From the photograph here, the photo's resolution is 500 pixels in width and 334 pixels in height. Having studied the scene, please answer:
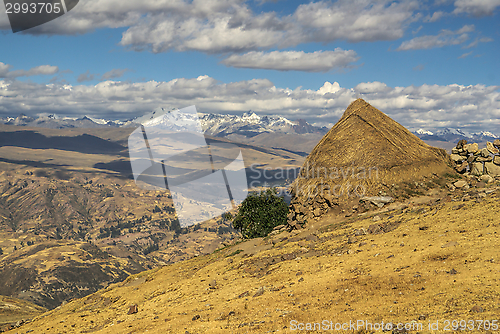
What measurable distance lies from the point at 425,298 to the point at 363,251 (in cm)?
988

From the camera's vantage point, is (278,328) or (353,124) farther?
(353,124)

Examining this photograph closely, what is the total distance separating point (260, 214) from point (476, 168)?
105ft

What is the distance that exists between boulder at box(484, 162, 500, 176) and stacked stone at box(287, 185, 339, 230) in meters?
23.0

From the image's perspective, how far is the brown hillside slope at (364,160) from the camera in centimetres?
4422

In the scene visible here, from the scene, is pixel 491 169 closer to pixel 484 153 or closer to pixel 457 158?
pixel 484 153

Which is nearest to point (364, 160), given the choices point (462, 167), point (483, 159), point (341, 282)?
point (462, 167)

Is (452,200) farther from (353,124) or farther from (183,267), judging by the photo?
(183,267)

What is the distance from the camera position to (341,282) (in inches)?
906

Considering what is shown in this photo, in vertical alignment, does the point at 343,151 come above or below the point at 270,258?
above

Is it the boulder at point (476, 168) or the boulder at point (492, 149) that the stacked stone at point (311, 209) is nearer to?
the boulder at point (476, 168)

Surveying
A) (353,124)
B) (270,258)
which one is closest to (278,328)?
(270,258)

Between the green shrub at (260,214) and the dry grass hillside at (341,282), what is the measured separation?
16165 mm

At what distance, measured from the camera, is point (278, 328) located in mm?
18188

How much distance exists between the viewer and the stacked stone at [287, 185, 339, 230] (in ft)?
147
